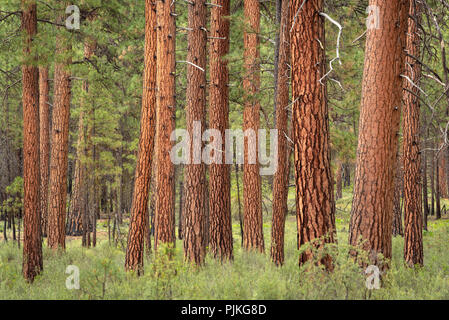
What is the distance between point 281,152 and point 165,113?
9.08 feet

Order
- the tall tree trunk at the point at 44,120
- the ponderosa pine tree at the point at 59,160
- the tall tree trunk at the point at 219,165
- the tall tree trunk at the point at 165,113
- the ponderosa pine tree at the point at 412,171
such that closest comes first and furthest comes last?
the tall tree trunk at the point at 165,113
the ponderosa pine tree at the point at 412,171
the tall tree trunk at the point at 219,165
the ponderosa pine tree at the point at 59,160
the tall tree trunk at the point at 44,120

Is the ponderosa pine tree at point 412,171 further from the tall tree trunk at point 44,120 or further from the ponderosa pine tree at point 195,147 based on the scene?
the tall tree trunk at point 44,120

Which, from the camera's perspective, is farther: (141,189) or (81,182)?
(81,182)

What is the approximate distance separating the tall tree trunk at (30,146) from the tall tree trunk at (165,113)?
2.79 metres

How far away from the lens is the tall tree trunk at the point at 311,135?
5.45 m

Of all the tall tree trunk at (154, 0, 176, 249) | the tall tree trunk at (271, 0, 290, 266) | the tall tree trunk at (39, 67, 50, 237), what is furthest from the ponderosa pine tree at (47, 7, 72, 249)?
the tall tree trunk at (271, 0, 290, 266)

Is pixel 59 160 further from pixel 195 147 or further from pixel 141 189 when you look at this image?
pixel 195 147

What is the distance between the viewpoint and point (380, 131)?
19.1ft

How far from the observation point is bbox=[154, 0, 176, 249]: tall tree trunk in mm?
8594

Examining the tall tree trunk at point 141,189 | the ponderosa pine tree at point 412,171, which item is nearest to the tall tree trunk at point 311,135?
the tall tree trunk at point 141,189

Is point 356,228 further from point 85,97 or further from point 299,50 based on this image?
point 85,97

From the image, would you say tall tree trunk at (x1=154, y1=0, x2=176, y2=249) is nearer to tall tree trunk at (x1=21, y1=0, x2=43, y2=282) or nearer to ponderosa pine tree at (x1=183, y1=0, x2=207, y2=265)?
ponderosa pine tree at (x1=183, y1=0, x2=207, y2=265)

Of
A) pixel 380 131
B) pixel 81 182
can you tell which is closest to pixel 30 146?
pixel 380 131

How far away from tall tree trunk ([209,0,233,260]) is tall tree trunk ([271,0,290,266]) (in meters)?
1.27
